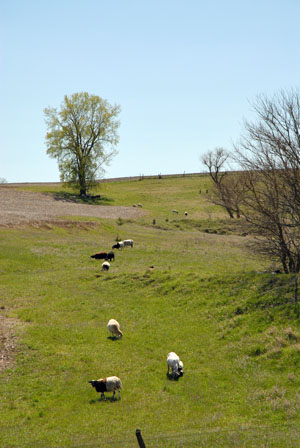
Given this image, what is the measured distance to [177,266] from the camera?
33.6 metres

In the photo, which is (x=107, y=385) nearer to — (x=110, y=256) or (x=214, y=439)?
(x=214, y=439)

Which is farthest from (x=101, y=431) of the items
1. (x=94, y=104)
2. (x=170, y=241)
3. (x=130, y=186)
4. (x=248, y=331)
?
(x=130, y=186)

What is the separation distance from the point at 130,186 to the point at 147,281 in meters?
84.0

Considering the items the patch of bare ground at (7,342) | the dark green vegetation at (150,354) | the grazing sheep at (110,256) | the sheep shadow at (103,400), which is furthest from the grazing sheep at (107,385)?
the grazing sheep at (110,256)

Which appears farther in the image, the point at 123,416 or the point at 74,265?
the point at 74,265

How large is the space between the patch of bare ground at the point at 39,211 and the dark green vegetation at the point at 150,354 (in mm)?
13395

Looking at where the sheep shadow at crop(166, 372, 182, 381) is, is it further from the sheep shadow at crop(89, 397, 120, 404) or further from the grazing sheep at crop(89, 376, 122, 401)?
the sheep shadow at crop(89, 397, 120, 404)

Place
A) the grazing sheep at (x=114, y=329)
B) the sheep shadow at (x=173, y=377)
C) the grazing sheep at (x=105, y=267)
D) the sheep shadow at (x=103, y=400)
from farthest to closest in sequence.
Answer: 1. the grazing sheep at (x=105, y=267)
2. the grazing sheep at (x=114, y=329)
3. the sheep shadow at (x=173, y=377)
4. the sheep shadow at (x=103, y=400)

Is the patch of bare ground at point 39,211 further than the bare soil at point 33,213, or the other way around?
the patch of bare ground at point 39,211

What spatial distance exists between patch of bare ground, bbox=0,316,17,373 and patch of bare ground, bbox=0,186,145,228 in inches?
1018

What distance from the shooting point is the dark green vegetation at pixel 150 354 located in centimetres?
→ 1153

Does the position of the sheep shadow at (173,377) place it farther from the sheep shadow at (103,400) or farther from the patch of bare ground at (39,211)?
the patch of bare ground at (39,211)

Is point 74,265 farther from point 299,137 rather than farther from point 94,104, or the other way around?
point 94,104

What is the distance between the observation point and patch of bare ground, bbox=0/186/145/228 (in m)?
48.7
